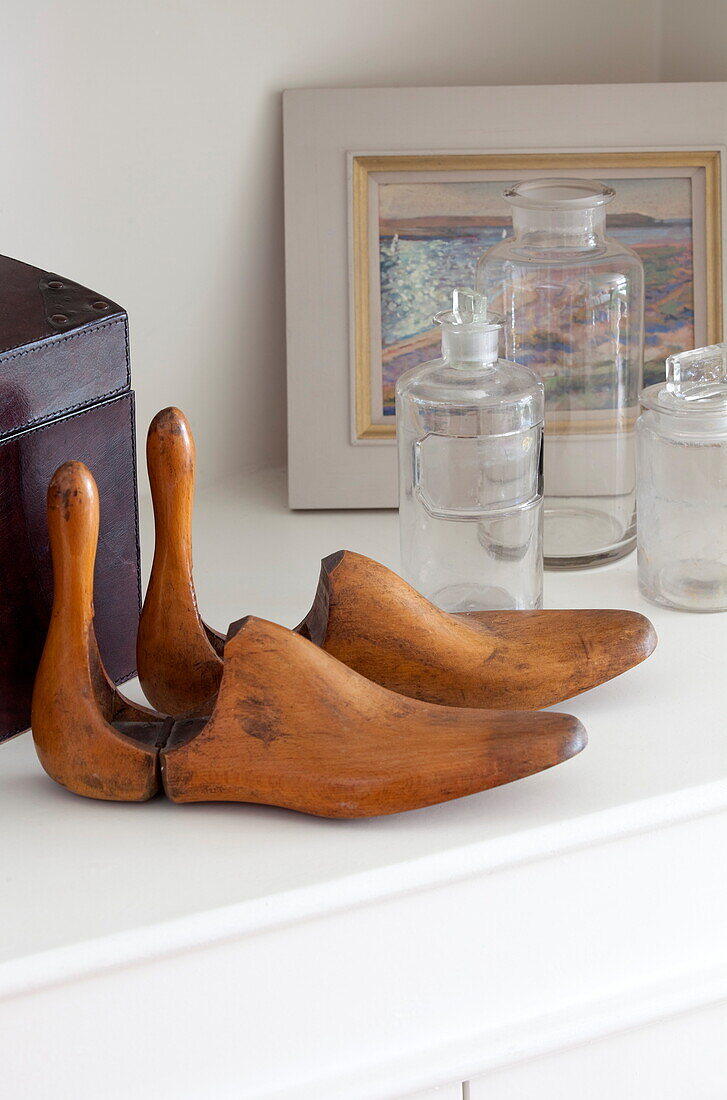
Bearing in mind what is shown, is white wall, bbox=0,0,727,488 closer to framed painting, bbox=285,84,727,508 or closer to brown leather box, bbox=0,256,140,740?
framed painting, bbox=285,84,727,508

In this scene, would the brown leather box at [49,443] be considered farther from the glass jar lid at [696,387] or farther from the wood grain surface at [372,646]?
the glass jar lid at [696,387]

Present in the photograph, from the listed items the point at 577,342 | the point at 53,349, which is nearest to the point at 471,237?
the point at 577,342

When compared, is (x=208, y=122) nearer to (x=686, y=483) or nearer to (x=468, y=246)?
(x=468, y=246)

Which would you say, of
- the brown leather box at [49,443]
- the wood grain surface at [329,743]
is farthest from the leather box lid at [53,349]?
the wood grain surface at [329,743]

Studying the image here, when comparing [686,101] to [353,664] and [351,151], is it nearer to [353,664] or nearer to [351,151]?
[351,151]

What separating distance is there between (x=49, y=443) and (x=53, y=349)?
40 mm

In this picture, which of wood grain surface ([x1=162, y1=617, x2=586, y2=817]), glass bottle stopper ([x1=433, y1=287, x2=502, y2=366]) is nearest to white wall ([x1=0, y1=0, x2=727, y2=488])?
glass bottle stopper ([x1=433, y1=287, x2=502, y2=366])

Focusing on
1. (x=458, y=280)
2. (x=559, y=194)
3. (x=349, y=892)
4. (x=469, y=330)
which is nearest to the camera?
(x=349, y=892)

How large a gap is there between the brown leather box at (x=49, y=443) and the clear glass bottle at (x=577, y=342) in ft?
0.82

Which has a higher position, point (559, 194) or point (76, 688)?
point (559, 194)

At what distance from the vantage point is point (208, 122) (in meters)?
0.81

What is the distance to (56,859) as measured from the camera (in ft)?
1.50

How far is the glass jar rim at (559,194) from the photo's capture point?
2.25 ft

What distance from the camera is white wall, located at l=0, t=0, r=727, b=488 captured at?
2.52ft
